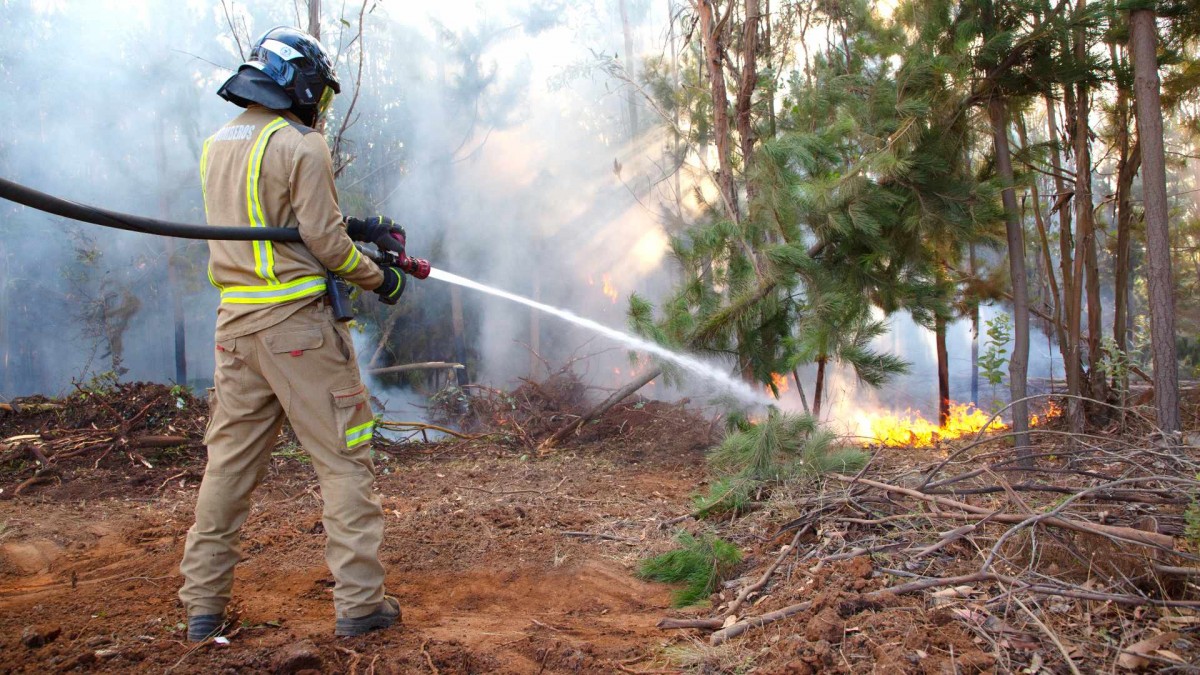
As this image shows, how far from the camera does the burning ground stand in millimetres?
2143

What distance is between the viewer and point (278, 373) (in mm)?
2672

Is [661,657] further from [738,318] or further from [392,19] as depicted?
[392,19]

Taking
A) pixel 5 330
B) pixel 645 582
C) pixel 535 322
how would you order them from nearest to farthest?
pixel 645 582 < pixel 5 330 < pixel 535 322

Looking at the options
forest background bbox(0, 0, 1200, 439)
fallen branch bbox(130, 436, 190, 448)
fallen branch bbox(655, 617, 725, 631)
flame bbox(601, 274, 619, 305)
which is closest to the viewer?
fallen branch bbox(655, 617, 725, 631)

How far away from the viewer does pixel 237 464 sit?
8.86 ft

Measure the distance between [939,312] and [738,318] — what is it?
145 centimetres

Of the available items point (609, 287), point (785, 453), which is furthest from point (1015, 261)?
point (609, 287)

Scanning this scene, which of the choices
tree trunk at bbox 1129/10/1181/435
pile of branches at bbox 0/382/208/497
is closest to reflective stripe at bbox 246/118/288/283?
pile of branches at bbox 0/382/208/497

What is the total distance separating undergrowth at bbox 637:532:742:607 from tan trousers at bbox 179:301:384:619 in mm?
1248

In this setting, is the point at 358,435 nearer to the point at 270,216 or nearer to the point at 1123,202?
the point at 270,216

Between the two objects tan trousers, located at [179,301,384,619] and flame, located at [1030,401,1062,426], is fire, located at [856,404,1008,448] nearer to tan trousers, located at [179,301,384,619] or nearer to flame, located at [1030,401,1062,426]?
flame, located at [1030,401,1062,426]

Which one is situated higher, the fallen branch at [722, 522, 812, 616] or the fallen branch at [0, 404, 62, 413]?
the fallen branch at [0, 404, 62, 413]

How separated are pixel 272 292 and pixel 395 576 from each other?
1.55m

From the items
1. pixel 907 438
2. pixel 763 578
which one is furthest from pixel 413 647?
pixel 907 438
